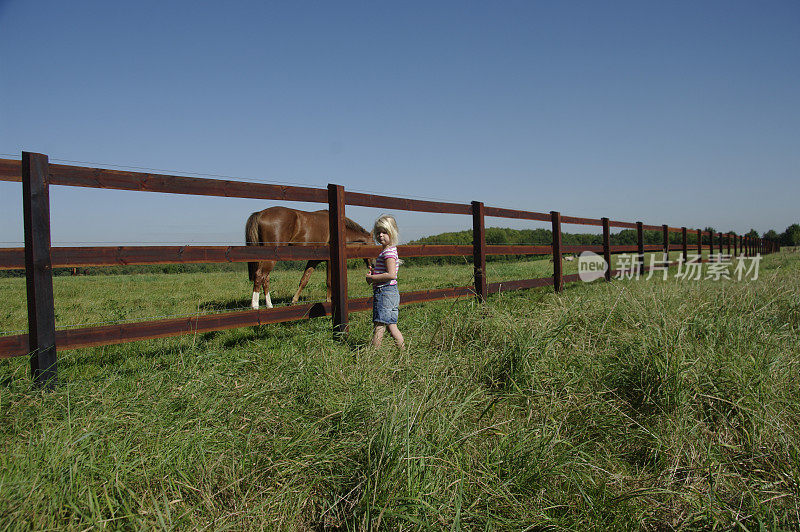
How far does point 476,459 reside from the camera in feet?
6.23

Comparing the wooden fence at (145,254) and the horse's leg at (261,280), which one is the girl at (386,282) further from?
the horse's leg at (261,280)

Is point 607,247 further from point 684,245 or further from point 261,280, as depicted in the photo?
point 684,245

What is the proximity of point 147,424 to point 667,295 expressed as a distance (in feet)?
17.8

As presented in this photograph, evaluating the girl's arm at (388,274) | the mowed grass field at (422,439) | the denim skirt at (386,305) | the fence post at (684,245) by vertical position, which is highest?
the fence post at (684,245)

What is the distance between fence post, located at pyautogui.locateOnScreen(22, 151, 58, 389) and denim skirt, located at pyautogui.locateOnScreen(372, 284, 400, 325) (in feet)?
7.28

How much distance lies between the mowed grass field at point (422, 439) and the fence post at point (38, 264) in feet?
0.61

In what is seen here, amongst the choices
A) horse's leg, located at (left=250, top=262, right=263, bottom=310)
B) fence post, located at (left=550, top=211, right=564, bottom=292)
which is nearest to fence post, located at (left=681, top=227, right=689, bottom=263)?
fence post, located at (left=550, top=211, right=564, bottom=292)

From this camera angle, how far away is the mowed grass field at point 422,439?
5.10ft

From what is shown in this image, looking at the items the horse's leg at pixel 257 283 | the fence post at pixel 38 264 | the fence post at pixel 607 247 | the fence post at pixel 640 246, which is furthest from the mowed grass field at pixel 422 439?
the fence post at pixel 640 246

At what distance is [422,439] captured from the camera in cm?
182

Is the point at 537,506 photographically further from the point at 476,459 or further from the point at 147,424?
the point at 147,424

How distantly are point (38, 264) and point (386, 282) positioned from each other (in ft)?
7.86

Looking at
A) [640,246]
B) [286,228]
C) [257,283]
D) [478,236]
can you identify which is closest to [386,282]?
[478,236]

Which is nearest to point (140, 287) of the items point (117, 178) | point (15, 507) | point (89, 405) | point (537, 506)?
point (117, 178)
